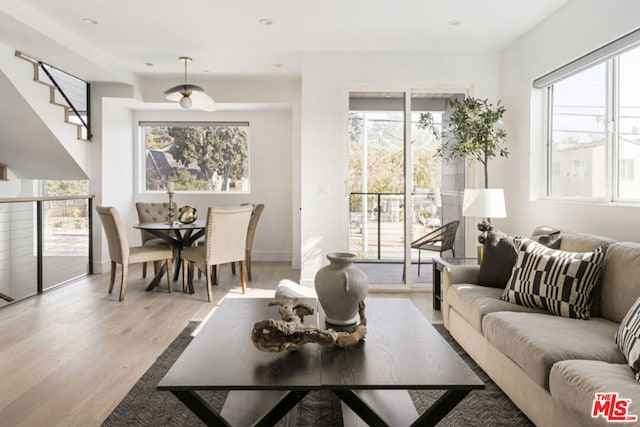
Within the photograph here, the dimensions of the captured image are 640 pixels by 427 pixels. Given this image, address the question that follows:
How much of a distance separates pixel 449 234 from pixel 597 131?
1.79 m

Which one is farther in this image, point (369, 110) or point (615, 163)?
point (369, 110)

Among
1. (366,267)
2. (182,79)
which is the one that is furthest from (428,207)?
(182,79)

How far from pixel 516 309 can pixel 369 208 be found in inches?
94.0

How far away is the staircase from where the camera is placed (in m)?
4.70

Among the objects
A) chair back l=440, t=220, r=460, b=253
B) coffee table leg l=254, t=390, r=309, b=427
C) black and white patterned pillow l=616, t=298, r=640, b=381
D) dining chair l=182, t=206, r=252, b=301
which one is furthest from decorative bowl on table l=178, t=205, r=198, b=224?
black and white patterned pillow l=616, t=298, r=640, b=381

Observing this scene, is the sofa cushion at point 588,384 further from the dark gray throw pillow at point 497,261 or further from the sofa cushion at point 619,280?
the dark gray throw pillow at point 497,261

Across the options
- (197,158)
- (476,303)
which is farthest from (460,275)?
(197,158)

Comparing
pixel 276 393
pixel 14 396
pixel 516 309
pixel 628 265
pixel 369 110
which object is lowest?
pixel 14 396

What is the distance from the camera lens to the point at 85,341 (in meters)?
3.03

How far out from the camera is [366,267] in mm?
4770

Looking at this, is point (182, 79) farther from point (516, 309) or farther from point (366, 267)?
point (516, 309)

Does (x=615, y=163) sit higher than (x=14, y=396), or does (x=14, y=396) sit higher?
(x=615, y=163)

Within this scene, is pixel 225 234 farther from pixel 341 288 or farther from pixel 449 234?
pixel 341 288

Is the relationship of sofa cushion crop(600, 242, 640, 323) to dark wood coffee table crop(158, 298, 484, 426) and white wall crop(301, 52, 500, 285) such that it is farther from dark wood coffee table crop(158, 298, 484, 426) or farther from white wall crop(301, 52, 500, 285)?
white wall crop(301, 52, 500, 285)
